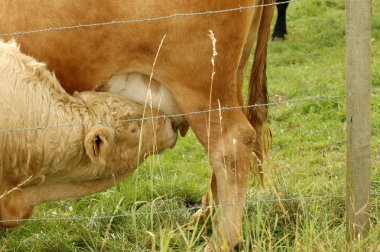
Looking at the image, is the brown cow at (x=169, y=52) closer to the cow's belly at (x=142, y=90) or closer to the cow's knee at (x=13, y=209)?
the cow's belly at (x=142, y=90)

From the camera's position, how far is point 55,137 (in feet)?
14.8

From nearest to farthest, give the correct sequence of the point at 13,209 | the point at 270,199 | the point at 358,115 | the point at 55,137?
the point at 358,115
the point at 55,137
the point at 13,209
the point at 270,199

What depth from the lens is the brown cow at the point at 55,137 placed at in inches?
174

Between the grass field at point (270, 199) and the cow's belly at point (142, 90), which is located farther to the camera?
the cow's belly at point (142, 90)

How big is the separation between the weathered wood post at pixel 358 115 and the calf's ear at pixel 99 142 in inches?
55.0

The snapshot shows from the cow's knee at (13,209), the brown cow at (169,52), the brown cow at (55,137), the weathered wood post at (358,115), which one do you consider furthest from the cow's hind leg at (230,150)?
the cow's knee at (13,209)

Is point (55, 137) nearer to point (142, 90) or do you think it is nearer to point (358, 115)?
point (142, 90)

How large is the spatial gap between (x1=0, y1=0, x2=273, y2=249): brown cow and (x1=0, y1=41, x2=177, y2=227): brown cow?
0.15 meters

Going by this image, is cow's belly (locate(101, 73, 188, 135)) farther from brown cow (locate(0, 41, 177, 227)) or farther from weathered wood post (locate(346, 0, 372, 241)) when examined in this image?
weathered wood post (locate(346, 0, 372, 241))

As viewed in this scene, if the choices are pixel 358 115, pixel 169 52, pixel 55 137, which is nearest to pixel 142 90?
pixel 169 52

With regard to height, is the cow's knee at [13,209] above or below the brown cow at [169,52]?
below

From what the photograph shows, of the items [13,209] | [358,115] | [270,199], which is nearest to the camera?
[358,115]

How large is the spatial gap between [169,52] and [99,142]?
2.12 feet

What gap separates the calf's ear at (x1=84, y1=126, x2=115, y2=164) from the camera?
452cm
